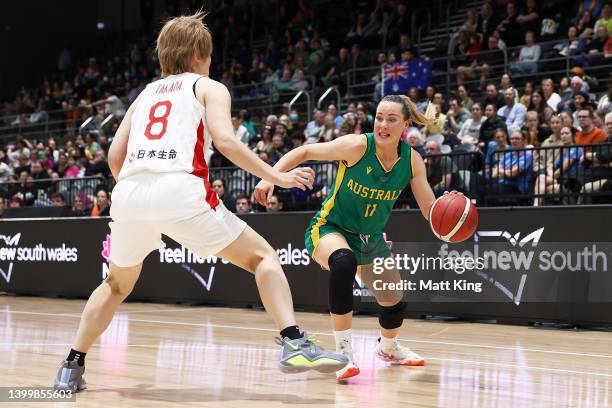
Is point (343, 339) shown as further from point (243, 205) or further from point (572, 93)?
point (572, 93)

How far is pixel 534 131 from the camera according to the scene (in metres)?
12.5

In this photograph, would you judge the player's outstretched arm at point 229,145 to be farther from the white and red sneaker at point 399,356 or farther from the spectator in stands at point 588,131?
the spectator in stands at point 588,131

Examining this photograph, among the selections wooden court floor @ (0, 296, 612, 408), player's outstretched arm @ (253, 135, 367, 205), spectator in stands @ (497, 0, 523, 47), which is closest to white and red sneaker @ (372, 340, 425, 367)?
wooden court floor @ (0, 296, 612, 408)

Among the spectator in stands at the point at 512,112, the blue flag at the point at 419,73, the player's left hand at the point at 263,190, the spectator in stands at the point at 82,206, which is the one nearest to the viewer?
the player's left hand at the point at 263,190

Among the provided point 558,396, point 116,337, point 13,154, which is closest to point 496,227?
point 116,337

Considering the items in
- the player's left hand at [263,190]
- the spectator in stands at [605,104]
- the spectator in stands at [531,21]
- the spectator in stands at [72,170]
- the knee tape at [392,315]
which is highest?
the spectator in stands at [531,21]

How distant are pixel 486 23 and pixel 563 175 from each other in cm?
726

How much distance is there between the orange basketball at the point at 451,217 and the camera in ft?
22.1

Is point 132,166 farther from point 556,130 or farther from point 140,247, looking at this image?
point 556,130

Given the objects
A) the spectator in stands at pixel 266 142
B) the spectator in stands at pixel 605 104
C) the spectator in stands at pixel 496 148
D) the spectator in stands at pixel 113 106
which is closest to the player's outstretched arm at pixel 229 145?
the spectator in stands at pixel 496 148

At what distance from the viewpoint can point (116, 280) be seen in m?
5.45

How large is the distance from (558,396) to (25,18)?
2959cm

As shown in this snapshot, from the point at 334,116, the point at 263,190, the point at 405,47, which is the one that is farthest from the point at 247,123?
the point at 263,190

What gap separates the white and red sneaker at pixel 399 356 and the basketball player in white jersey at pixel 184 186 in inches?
80.0
